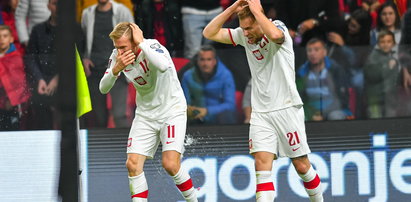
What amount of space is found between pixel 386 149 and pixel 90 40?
3384 millimetres

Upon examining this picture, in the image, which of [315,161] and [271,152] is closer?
[271,152]

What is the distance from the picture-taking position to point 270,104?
26.1ft

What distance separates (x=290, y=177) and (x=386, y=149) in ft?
3.50

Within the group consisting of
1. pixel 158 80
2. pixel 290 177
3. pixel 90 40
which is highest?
pixel 90 40

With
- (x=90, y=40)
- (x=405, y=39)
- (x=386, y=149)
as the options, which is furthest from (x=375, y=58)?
(x=90, y=40)

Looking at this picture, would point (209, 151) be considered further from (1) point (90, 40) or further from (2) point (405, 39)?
(2) point (405, 39)

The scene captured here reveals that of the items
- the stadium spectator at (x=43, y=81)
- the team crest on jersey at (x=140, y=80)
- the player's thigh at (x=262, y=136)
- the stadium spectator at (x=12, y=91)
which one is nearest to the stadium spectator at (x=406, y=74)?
the player's thigh at (x=262, y=136)

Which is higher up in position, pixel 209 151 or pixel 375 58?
pixel 375 58

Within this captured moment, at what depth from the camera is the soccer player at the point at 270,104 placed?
7.80 metres

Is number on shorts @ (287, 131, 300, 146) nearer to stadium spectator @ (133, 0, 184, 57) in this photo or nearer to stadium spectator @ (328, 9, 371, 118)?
stadium spectator @ (328, 9, 371, 118)

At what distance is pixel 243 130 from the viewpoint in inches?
374

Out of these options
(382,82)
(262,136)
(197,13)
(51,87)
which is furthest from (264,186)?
(51,87)

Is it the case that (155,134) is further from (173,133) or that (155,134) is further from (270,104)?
(270,104)

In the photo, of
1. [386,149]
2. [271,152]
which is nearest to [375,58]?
[386,149]
